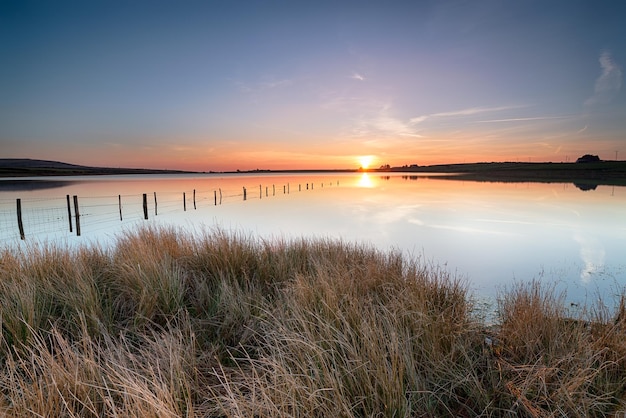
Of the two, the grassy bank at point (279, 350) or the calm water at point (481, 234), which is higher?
the grassy bank at point (279, 350)

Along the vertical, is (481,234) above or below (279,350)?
below

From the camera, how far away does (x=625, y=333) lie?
11.7 feet

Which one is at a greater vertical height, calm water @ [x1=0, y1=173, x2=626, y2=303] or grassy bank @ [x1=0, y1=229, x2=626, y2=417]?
grassy bank @ [x1=0, y1=229, x2=626, y2=417]

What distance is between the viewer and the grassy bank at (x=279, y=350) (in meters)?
2.45

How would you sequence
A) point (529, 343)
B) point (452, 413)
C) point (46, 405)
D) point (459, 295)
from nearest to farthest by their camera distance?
point (46, 405) → point (452, 413) → point (529, 343) → point (459, 295)

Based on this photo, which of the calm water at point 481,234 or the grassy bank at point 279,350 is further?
the calm water at point 481,234

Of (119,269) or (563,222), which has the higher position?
(119,269)

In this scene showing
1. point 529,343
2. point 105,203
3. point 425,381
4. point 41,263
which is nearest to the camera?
point 425,381

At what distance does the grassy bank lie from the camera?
245 cm

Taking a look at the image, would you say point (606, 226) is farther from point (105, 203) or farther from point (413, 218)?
point (105, 203)

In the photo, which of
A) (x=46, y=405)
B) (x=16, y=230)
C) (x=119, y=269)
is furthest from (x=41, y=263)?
(x=16, y=230)

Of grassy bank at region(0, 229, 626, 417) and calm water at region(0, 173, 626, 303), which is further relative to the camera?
calm water at region(0, 173, 626, 303)

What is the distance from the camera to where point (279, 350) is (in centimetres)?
273

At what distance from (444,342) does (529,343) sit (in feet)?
2.87
